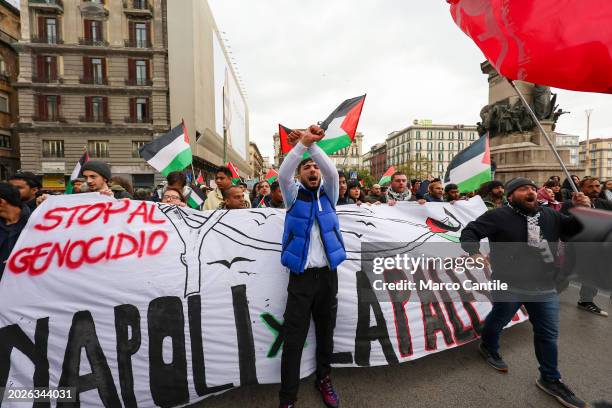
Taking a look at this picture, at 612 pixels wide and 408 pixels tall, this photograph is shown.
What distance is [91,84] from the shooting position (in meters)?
27.6

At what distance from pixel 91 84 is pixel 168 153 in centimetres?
2916

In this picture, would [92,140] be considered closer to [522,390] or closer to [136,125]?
[136,125]

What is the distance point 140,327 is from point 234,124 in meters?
47.0

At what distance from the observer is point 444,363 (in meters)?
2.85

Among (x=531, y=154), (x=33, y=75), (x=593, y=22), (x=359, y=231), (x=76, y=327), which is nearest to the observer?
(x=593, y=22)

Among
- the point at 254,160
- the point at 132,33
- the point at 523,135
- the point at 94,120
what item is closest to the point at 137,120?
the point at 94,120

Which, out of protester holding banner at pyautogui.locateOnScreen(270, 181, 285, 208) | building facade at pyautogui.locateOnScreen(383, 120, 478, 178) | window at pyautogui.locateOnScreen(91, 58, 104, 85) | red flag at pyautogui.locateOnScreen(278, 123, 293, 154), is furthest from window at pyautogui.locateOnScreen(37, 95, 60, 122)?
building facade at pyautogui.locateOnScreen(383, 120, 478, 178)

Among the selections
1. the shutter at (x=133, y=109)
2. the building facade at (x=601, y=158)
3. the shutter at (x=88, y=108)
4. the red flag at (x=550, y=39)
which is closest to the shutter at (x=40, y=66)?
the shutter at (x=88, y=108)

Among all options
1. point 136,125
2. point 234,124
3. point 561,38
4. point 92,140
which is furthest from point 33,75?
point 561,38

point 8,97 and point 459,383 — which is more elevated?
point 8,97

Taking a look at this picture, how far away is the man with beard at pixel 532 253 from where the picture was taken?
2.46 meters

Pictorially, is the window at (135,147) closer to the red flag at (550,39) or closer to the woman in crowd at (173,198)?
the woman in crowd at (173,198)

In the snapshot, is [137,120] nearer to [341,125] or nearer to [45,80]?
[45,80]

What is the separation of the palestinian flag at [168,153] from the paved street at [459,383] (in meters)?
3.84
